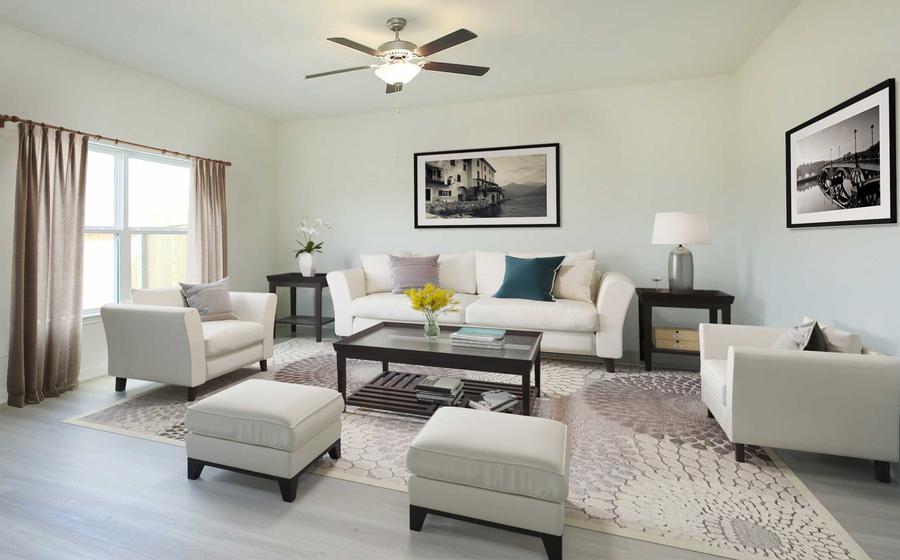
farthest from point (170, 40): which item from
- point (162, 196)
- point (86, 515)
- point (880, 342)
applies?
point (880, 342)

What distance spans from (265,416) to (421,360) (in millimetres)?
1027

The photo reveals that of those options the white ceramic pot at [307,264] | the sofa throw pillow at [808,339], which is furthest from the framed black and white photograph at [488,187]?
the sofa throw pillow at [808,339]

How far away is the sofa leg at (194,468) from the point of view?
2148 mm

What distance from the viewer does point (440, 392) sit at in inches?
115

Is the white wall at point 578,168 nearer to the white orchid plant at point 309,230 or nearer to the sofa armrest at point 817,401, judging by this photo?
the white orchid plant at point 309,230

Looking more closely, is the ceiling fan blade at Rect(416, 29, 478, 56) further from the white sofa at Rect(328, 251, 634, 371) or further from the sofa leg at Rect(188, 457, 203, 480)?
the sofa leg at Rect(188, 457, 203, 480)

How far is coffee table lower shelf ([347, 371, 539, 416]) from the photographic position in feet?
9.44

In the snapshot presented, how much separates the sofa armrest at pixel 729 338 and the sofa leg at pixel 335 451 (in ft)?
7.24

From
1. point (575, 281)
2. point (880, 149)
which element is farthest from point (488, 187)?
point (880, 149)

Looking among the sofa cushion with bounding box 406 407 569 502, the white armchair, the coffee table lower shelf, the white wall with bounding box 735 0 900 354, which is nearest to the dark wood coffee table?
the coffee table lower shelf

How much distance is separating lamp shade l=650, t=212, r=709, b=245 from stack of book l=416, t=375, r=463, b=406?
2234 mm

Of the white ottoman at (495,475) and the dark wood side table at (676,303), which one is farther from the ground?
the dark wood side table at (676,303)

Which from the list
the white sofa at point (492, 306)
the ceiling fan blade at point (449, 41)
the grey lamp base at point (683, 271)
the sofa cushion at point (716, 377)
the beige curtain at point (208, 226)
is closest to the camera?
the sofa cushion at point (716, 377)

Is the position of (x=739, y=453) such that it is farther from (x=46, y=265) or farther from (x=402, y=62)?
(x=46, y=265)
